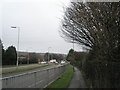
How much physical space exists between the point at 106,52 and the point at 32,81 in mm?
3759

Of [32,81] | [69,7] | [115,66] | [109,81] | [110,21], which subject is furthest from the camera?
[69,7]

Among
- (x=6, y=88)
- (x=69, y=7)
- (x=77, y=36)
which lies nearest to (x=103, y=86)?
(x=6, y=88)

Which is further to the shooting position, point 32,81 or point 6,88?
point 32,81

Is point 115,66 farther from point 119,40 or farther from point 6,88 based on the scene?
point 6,88

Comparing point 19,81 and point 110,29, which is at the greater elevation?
point 110,29

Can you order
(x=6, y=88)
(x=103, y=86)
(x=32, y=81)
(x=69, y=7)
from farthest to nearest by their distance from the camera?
(x=69, y=7) < (x=32, y=81) < (x=103, y=86) < (x=6, y=88)

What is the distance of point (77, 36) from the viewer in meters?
20.2

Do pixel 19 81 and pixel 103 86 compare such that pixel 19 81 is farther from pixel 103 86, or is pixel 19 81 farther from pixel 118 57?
pixel 118 57

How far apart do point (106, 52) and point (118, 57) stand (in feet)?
1.83

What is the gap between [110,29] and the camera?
8.59m

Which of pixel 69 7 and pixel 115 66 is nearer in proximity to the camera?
pixel 115 66

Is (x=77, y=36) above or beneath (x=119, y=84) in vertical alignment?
above

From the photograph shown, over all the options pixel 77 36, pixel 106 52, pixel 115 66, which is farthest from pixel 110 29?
pixel 77 36

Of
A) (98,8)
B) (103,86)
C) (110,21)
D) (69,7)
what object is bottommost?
(103,86)
